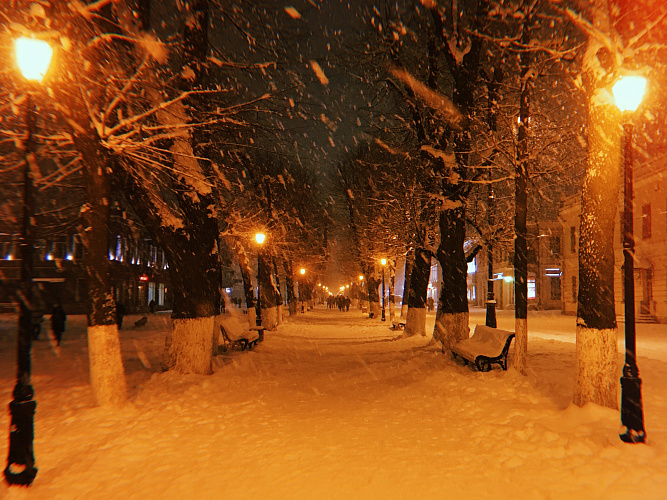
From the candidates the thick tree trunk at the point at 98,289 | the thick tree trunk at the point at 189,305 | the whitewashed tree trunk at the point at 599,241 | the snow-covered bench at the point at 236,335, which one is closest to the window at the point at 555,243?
the snow-covered bench at the point at 236,335

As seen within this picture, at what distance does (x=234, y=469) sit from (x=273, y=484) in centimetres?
64

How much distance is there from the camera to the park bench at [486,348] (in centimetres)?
921

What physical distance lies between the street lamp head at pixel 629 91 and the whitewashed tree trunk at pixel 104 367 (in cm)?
759

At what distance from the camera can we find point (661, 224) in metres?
24.2

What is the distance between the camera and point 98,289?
22.7 ft

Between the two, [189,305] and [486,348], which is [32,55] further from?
[486,348]

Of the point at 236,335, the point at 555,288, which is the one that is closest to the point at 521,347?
the point at 236,335

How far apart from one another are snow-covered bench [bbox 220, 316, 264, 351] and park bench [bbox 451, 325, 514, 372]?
670 centimetres

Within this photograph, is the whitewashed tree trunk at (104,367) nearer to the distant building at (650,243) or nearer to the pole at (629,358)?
the pole at (629,358)

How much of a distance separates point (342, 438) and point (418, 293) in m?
12.2

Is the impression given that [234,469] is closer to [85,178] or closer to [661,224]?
[85,178]

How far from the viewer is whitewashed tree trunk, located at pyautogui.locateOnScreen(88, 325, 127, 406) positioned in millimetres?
6906

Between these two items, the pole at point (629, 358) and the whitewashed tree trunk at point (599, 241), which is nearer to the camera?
the pole at point (629, 358)

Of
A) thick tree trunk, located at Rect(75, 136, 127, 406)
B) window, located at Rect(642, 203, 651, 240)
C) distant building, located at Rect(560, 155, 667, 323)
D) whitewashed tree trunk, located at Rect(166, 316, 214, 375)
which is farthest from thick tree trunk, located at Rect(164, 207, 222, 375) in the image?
window, located at Rect(642, 203, 651, 240)
